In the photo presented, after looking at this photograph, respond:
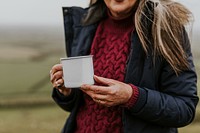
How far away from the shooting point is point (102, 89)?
3.79 ft

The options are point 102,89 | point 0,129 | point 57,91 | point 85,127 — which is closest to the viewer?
point 102,89

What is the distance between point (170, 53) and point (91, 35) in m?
0.24

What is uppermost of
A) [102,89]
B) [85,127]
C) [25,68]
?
[102,89]

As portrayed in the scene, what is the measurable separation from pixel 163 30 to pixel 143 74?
12 centimetres

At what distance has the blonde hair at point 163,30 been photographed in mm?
1218

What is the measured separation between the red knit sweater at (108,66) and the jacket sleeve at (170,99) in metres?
0.08

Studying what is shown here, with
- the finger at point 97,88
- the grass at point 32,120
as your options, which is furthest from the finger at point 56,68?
the grass at point 32,120

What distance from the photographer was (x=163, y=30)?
4.03ft

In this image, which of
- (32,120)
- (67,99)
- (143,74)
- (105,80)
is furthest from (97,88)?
(32,120)

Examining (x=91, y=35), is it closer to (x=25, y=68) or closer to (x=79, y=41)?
(x=79, y=41)

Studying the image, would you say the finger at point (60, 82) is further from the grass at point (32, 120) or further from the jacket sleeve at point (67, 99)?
the grass at point (32, 120)

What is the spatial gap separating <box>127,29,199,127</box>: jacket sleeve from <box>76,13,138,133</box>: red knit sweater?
0.08 meters

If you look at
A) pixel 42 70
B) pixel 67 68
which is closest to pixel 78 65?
pixel 67 68

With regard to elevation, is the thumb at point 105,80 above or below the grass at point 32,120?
above
